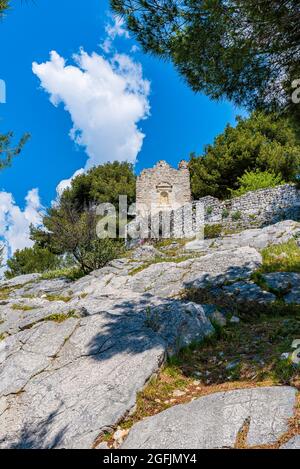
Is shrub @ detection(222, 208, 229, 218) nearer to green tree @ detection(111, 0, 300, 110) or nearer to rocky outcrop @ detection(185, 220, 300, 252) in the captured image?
rocky outcrop @ detection(185, 220, 300, 252)

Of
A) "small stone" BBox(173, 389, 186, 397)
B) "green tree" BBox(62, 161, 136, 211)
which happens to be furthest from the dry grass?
"green tree" BBox(62, 161, 136, 211)

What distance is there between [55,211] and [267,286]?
11.1 m

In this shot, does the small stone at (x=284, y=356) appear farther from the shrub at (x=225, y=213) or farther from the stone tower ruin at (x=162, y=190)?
the stone tower ruin at (x=162, y=190)

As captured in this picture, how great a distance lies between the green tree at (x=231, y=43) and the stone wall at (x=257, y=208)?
10.1 metres

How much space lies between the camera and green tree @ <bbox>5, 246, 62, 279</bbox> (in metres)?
23.4

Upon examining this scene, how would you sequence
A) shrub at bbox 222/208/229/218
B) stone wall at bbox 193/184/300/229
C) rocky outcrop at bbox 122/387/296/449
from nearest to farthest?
rocky outcrop at bbox 122/387/296/449 < stone wall at bbox 193/184/300/229 < shrub at bbox 222/208/229/218

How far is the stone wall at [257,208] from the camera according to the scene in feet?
50.7

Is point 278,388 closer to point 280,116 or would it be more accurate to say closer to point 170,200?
point 280,116

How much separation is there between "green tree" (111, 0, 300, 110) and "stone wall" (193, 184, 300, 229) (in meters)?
10.1

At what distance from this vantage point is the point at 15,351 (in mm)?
4965

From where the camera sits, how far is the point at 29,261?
2456 centimetres

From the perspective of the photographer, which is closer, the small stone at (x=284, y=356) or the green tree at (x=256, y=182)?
the small stone at (x=284, y=356)

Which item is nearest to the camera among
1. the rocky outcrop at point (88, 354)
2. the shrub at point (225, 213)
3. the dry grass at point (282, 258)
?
the rocky outcrop at point (88, 354)

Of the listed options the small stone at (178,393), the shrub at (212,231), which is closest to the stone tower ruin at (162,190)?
the shrub at (212,231)
